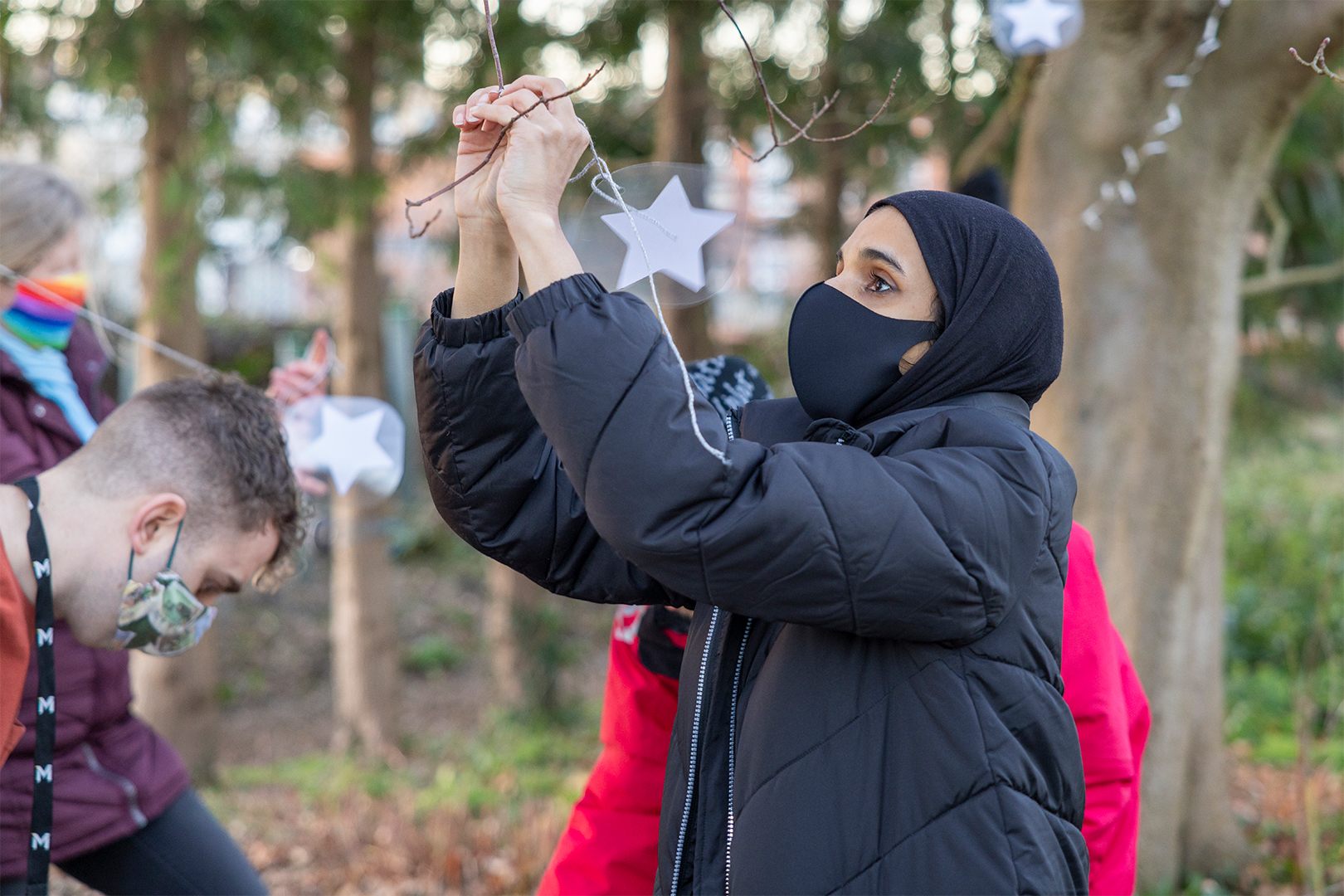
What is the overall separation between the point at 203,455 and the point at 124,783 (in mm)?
933

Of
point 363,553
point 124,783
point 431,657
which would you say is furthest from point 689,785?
point 431,657

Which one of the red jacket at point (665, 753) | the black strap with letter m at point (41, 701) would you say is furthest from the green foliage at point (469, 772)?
the black strap with letter m at point (41, 701)

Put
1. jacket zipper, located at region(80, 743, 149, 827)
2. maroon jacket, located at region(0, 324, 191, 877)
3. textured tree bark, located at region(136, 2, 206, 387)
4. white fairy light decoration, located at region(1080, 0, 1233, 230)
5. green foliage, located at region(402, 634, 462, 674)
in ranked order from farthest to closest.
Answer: green foliage, located at region(402, 634, 462, 674)
textured tree bark, located at region(136, 2, 206, 387)
white fairy light decoration, located at region(1080, 0, 1233, 230)
jacket zipper, located at region(80, 743, 149, 827)
maroon jacket, located at region(0, 324, 191, 877)

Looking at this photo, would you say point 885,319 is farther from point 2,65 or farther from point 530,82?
point 2,65

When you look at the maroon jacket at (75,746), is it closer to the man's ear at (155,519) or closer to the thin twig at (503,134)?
the man's ear at (155,519)

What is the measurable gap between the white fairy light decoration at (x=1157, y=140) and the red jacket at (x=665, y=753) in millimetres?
2470

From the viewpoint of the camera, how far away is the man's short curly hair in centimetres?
208

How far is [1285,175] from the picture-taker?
7.20m

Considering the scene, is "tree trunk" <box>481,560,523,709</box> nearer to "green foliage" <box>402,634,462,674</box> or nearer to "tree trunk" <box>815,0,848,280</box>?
"green foliage" <box>402,634,462,674</box>

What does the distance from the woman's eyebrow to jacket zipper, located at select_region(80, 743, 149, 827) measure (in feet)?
6.85

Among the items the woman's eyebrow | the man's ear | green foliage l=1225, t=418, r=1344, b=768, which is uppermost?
the woman's eyebrow

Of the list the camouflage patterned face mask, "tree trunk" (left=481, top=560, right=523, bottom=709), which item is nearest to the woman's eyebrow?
the camouflage patterned face mask

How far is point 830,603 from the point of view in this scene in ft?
4.28

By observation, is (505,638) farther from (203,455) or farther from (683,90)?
(203,455)
